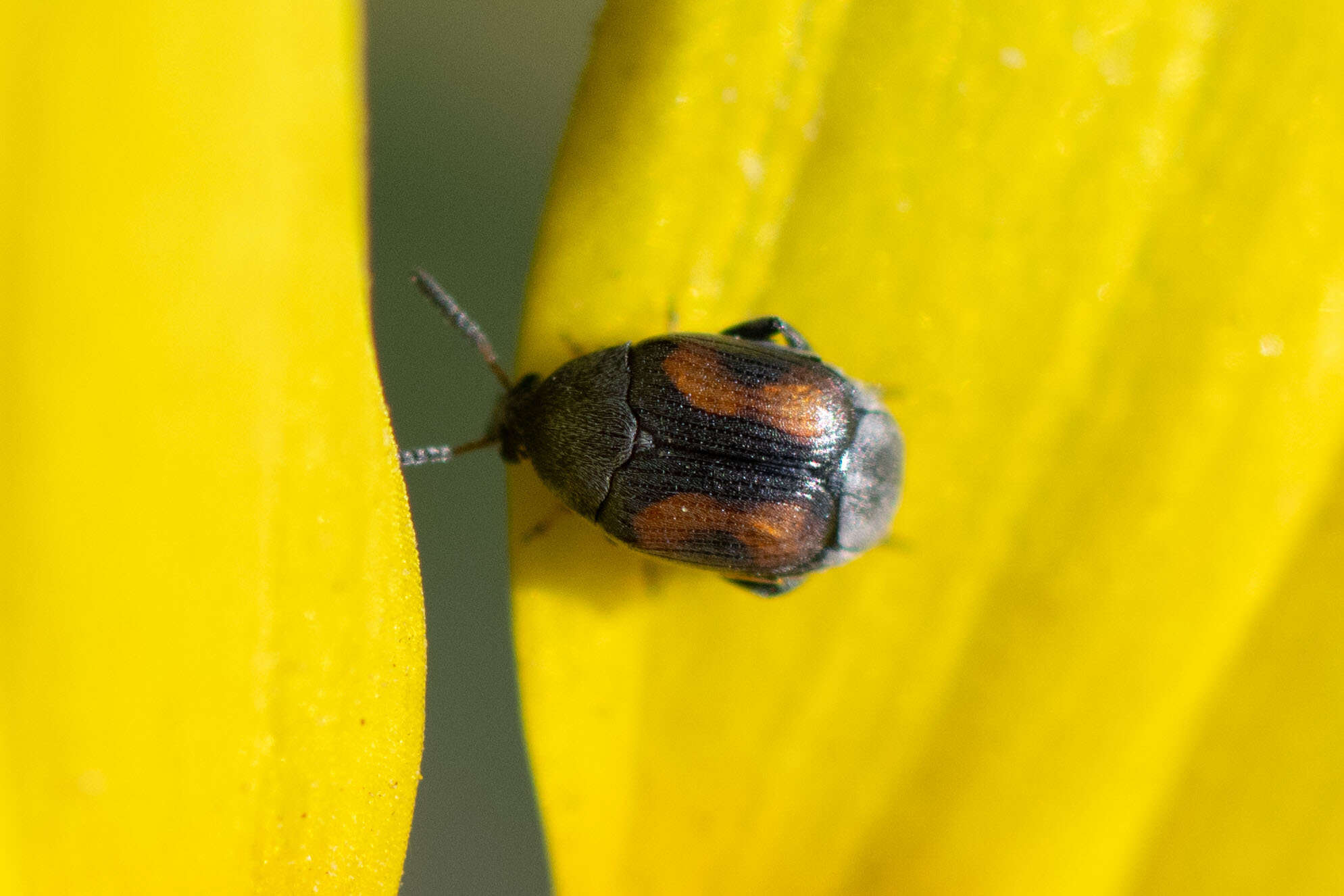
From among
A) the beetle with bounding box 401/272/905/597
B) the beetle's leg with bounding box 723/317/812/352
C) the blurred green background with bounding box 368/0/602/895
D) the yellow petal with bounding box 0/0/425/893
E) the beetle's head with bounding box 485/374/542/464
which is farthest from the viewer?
the blurred green background with bounding box 368/0/602/895

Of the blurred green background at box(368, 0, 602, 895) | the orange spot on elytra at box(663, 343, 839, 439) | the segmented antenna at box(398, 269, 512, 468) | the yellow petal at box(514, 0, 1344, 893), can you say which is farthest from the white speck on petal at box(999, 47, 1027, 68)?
the blurred green background at box(368, 0, 602, 895)

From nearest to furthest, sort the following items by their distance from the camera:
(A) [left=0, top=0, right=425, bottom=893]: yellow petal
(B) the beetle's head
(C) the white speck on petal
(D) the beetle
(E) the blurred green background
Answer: (A) [left=0, top=0, right=425, bottom=893]: yellow petal → (C) the white speck on petal → (D) the beetle → (B) the beetle's head → (E) the blurred green background

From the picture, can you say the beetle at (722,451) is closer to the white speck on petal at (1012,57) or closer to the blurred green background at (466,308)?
the white speck on petal at (1012,57)

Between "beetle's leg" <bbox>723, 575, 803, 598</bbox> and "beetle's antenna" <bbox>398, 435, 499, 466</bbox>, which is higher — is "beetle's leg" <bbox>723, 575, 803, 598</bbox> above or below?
above

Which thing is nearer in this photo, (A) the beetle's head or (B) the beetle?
(B) the beetle

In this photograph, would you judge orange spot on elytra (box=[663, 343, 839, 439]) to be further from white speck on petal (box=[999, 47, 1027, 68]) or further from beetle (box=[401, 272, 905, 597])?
white speck on petal (box=[999, 47, 1027, 68])

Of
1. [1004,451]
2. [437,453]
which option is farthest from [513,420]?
[1004,451]

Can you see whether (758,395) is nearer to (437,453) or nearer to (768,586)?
(768,586)
